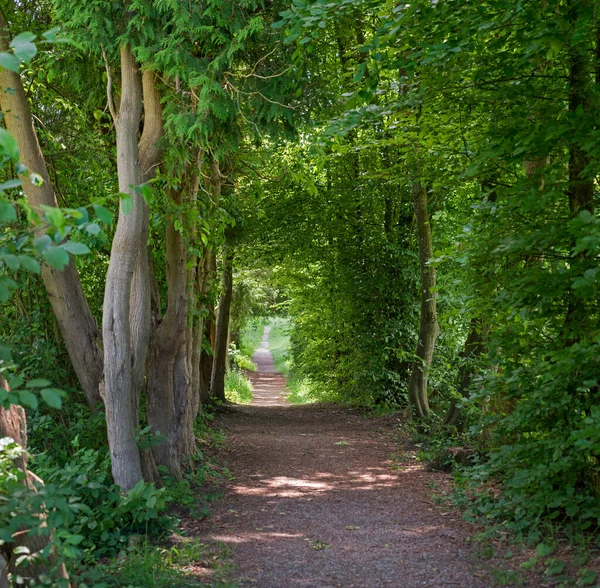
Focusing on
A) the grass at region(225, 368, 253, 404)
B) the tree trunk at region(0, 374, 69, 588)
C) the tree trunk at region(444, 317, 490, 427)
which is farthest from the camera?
the grass at region(225, 368, 253, 404)

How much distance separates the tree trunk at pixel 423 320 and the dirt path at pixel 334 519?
42.5 inches

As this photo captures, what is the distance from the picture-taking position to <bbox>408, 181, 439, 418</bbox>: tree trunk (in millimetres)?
12461

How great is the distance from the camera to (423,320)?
1298 cm

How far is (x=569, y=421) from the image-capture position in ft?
18.1

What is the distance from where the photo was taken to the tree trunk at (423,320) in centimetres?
1246

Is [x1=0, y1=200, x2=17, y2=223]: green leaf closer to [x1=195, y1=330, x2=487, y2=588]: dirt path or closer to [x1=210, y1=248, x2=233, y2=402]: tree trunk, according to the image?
[x1=195, y1=330, x2=487, y2=588]: dirt path

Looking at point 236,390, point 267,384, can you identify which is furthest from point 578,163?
point 267,384

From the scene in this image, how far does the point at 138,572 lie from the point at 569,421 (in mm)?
3525

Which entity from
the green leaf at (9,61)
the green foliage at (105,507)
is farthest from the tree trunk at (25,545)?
the green leaf at (9,61)

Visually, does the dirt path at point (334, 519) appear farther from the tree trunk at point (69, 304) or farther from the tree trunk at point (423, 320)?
the tree trunk at point (69, 304)

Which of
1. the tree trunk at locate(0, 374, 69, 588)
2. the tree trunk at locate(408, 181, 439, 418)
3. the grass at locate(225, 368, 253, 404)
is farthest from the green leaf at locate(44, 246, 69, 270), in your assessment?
the grass at locate(225, 368, 253, 404)

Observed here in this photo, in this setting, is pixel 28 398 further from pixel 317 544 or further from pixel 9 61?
pixel 317 544

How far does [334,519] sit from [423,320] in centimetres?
649

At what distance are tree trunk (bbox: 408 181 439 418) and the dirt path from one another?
1.08 meters
